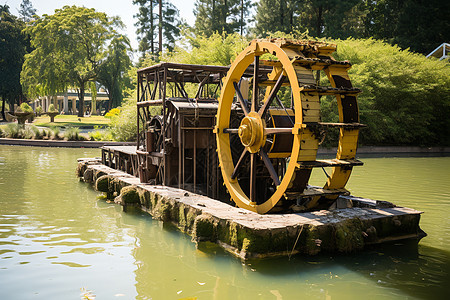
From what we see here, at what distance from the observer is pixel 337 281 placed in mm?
6059

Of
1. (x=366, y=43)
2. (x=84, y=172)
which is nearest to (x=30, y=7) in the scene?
Result: (x=366, y=43)

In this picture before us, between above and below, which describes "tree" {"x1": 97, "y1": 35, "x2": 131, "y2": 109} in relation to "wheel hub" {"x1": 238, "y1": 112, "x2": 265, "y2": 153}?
above

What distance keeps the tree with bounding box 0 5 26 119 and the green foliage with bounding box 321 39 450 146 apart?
36.4 metres

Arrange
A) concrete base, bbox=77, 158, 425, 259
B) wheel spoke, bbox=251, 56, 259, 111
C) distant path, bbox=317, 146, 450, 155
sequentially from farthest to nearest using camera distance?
distant path, bbox=317, 146, 450, 155, wheel spoke, bbox=251, 56, 259, 111, concrete base, bbox=77, 158, 425, 259

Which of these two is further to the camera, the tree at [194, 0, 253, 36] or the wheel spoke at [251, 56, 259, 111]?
the tree at [194, 0, 253, 36]

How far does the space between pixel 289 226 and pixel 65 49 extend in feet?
129

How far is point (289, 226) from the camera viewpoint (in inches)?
263

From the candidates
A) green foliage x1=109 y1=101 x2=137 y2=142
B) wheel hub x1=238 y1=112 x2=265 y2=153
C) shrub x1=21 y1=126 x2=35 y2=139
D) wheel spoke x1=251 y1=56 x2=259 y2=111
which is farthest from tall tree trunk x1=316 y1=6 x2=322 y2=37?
wheel hub x1=238 y1=112 x2=265 y2=153

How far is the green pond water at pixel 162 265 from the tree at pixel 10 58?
41.9m

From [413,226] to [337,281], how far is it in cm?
241

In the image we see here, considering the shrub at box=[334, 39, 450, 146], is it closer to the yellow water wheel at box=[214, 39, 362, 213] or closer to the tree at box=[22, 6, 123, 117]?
the yellow water wheel at box=[214, 39, 362, 213]

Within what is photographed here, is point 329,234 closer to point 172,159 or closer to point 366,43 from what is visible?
point 172,159

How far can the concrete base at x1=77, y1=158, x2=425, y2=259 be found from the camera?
6598 millimetres

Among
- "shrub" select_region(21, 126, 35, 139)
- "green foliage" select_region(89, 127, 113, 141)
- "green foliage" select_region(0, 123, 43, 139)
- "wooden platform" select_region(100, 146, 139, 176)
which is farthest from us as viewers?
"shrub" select_region(21, 126, 35, 139)
